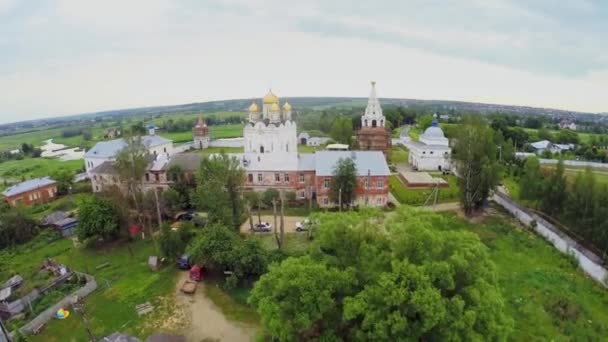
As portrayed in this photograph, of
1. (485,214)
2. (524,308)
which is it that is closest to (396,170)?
(485,214)

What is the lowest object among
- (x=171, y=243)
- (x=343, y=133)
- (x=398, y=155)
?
(x=171, y=243)

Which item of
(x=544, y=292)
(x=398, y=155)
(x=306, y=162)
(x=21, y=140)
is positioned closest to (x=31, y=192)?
(x=306, y=162)

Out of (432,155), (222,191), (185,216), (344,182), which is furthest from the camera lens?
(432,155)

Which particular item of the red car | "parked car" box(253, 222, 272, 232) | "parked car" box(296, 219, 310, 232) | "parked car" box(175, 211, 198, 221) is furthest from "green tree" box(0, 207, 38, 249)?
"parked car" box(296, 219, 310, 232)

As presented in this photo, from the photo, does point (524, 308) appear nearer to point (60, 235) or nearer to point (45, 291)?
point (45, 291)

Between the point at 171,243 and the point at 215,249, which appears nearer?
the point at 215,249

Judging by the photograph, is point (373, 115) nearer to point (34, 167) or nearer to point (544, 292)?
point (544, 292)

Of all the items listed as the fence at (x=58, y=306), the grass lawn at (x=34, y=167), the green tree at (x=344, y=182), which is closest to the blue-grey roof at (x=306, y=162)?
the green tree at (x=344, y=182)

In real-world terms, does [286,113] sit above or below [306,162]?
above
